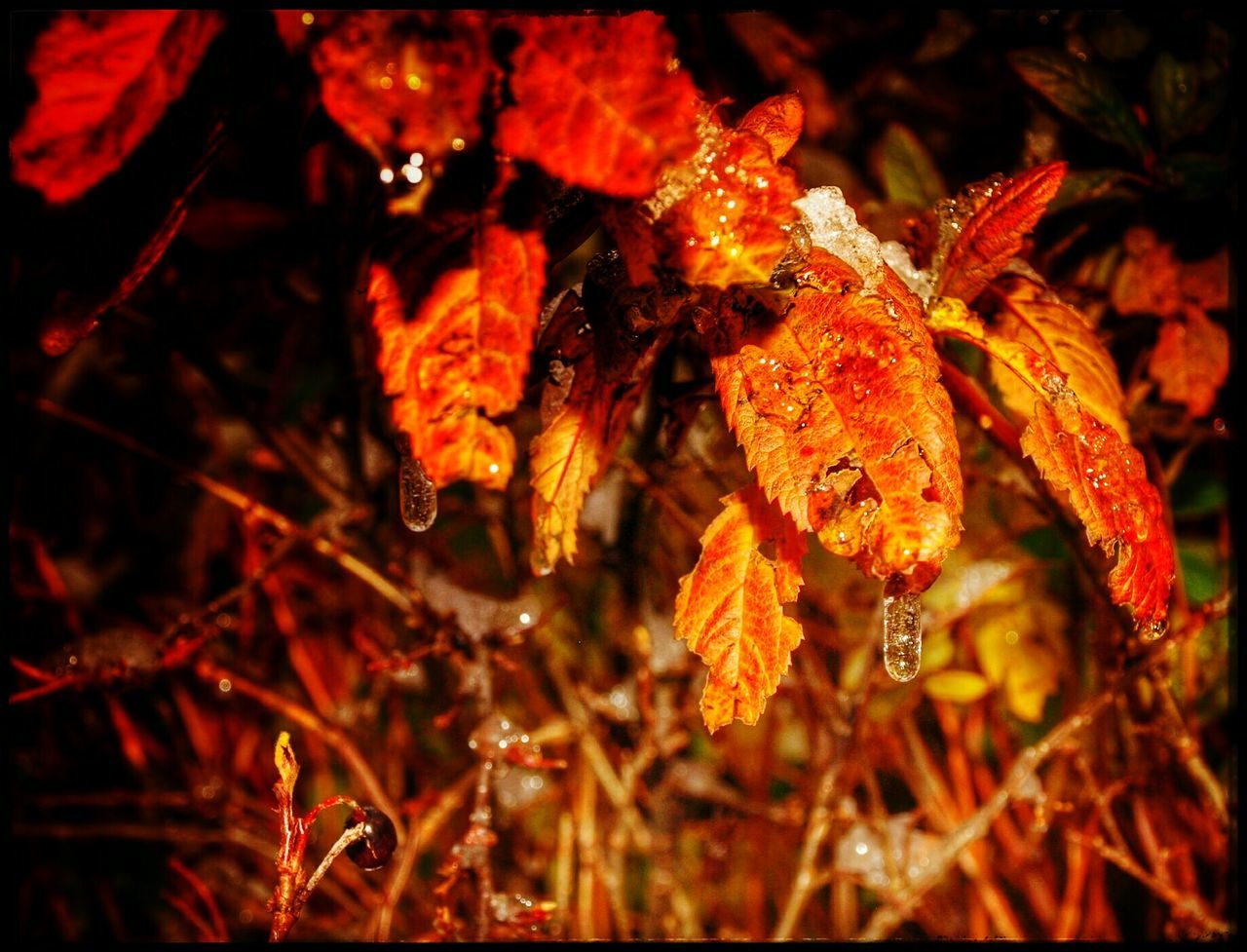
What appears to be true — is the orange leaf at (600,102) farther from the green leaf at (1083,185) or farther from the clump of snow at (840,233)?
the green leaf at (1083,185)

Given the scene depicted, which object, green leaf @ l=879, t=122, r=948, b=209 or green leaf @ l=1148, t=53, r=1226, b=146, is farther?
green leaf @ l=879, t=122, r=948, b=209

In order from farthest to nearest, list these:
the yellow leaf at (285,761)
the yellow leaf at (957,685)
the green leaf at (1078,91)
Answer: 1. the yellow leaf at (957,685)
2. the green leaf at (1078,91)
3. the yellow leaf at (285,761)

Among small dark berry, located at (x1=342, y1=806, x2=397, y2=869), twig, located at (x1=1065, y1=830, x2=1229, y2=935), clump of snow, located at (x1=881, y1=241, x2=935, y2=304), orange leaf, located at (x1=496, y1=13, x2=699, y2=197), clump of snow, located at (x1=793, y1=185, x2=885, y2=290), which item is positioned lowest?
twig, located at (x1=1065, y1=830, x2=1229, y2=935)

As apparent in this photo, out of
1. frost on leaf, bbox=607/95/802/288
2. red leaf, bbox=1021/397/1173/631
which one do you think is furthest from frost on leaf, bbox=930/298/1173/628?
frost on leaf, bbox=607/95/802/288

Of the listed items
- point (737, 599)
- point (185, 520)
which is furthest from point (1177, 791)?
point (185, 520)

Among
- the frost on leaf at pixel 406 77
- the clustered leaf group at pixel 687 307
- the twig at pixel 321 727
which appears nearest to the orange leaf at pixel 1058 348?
the clustered leaf group at pixel 687 307

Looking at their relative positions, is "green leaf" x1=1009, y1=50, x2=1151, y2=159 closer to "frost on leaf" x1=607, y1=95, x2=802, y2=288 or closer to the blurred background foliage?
the blurred background foliage

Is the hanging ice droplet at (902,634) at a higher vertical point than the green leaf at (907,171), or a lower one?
lower
